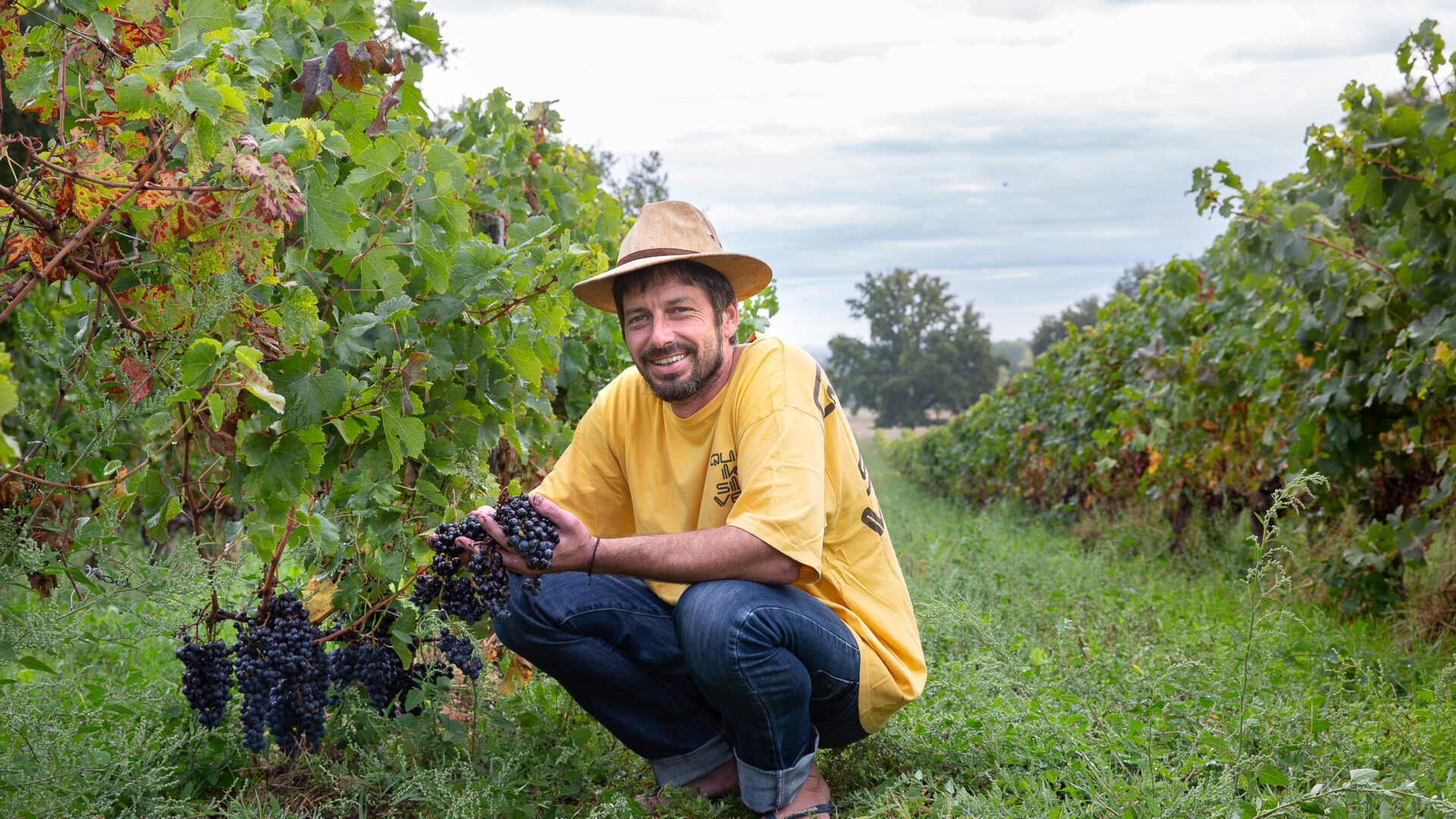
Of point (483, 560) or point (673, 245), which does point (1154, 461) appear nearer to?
point (673, 245)

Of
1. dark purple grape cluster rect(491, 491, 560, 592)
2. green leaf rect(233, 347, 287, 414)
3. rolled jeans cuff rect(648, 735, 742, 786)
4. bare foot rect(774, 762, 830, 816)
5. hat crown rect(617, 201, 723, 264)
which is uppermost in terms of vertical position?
hat crown rect(617, 201, 723, 264)

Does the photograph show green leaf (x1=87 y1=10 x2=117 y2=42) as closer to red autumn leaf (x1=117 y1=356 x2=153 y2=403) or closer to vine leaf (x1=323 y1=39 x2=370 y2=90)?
vine leaf (x1=323 y1=39 x2=370 y2=90)

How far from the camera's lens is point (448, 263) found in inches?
103

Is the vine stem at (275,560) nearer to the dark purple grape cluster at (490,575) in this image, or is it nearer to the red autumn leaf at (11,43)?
the dark purple grape cluster at (490,575)

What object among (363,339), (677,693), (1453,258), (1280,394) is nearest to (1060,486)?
(1280,394)

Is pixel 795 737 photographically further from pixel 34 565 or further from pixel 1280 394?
pixel 1280 394

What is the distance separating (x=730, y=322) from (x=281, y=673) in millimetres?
1534

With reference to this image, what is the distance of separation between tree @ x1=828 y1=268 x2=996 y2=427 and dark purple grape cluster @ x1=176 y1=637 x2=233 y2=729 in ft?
216

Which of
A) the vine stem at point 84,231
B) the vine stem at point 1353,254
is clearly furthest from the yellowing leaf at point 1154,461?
the vine stem at point 84,231

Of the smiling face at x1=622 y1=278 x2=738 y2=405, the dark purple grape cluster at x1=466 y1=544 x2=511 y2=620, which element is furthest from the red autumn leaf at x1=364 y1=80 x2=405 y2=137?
the dark purple grape cluster at x1=466 y1=544 x2=511 y2=620

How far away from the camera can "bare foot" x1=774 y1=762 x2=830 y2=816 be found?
267 centimetres

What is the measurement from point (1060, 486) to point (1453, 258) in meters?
7.12

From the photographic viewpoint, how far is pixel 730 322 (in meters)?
3.01

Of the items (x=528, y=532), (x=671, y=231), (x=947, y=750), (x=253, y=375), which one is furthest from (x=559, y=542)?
(x=947, y=750)
